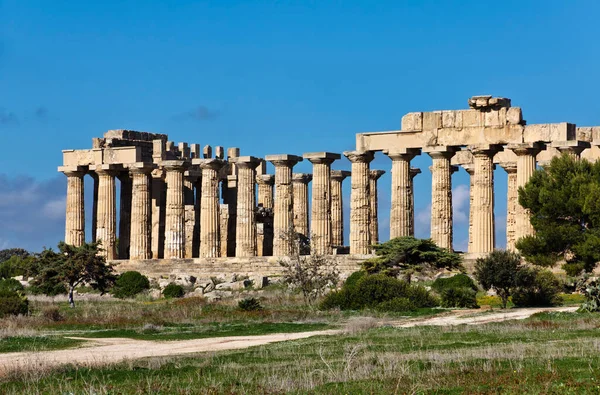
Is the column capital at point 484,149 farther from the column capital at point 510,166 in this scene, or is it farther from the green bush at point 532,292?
the green bush at point 532,292

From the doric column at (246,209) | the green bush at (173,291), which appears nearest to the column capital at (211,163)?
the doric column at (246,209)

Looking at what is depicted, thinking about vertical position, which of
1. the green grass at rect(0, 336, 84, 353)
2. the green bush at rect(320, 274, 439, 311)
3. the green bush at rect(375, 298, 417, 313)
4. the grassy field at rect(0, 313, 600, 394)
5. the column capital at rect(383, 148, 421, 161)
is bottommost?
the grassy field at rect(0, 313, 600, 394)

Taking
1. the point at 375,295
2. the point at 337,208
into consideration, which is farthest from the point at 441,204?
the point at 375,295

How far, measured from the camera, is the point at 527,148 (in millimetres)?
59406

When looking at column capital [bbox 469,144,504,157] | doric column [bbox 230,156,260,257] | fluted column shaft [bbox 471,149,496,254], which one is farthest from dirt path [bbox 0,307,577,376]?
doric column [bbox 230,156,260,257]

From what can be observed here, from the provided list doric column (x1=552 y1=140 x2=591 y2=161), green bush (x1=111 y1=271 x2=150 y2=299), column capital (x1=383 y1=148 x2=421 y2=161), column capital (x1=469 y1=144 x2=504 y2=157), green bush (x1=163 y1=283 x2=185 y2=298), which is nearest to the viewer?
doric column (x1=552 y1=140 x2=591 y2=161)

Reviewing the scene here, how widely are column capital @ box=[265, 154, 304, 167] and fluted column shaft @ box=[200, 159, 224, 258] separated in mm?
4260

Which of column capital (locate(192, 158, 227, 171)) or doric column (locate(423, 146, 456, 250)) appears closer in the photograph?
doric column (locate(423, 146, 456, 250))

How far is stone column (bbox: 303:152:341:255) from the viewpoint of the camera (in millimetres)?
67688

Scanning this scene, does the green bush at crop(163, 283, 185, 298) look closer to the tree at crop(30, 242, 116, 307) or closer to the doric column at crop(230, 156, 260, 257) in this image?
the tree at crop(30, 242, 116, 307)

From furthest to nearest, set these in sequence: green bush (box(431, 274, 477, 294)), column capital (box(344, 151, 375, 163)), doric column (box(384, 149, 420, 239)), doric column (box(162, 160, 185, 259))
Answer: doric column (box(162, 160, 185, 259))
column capital (box(344, 151, 375, 163))
doric column (box(384, 149, 420, 239))
green bush (box(431, 274, 477, 294))

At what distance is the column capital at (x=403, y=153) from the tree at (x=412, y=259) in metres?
6.16

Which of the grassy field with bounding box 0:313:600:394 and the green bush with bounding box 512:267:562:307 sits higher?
the green bush with bounding box 512:267:562:307

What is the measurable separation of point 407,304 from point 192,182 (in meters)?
34.3
